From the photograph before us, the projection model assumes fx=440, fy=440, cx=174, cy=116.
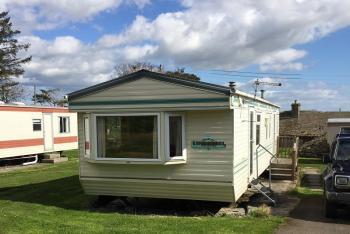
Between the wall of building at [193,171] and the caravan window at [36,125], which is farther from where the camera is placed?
the caravan window at [36,125]

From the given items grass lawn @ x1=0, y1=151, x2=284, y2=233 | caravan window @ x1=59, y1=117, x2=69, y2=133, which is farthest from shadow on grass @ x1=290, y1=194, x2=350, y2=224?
caravan window @ x1=59, y1=117, x2=69, y2=133

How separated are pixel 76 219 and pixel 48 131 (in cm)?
1535

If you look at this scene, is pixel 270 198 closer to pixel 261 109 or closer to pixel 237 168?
pixel 237 168

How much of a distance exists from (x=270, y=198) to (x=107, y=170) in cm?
419

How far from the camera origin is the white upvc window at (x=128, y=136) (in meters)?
10.3

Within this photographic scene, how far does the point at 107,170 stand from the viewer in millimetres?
11055

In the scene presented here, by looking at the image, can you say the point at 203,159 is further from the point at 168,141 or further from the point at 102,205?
the point at 102,205

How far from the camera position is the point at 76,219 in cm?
937

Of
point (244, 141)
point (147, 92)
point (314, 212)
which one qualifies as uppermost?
point (147, 92)

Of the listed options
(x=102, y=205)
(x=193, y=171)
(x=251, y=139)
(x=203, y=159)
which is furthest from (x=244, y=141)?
(x=102, y=205)

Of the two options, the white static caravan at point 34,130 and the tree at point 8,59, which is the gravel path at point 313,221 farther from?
the tree at point 8,59

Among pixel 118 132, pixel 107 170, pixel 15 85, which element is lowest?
pixel 107 170

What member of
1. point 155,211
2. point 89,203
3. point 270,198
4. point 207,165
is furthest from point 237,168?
point 89,203

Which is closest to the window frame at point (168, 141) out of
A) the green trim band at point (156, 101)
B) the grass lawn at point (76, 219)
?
the green trim band at point (156, 101)
